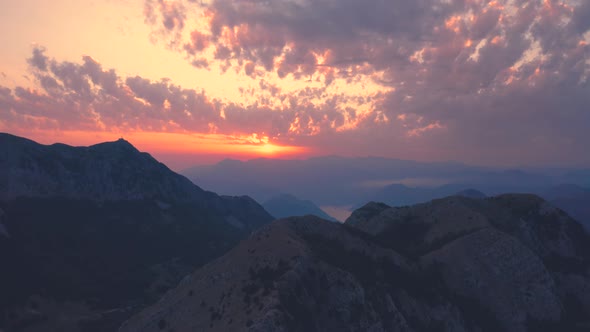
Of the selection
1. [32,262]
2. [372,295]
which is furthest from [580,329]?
[32,262]

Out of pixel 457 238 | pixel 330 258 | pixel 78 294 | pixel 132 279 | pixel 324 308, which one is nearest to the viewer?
pixel 324 308

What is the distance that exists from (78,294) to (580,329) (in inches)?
6193

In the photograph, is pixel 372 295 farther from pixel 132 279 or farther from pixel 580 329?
pixel 132 279

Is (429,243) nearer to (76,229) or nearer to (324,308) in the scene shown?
(324,308)

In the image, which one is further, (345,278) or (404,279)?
(404,279)

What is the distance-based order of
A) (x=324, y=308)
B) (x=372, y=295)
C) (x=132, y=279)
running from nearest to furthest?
(x=324, y=308), (x=372, y=295), (x=132, y=279)

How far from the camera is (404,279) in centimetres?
9456

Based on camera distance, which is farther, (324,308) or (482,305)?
(482,305)

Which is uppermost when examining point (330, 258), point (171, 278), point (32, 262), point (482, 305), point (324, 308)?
point (330, 258)

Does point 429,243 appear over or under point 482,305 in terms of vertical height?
over

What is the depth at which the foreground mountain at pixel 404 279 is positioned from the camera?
7331cm

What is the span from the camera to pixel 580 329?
9831cm

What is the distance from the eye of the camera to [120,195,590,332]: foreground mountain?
2886 inches

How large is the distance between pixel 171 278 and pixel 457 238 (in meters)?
121
